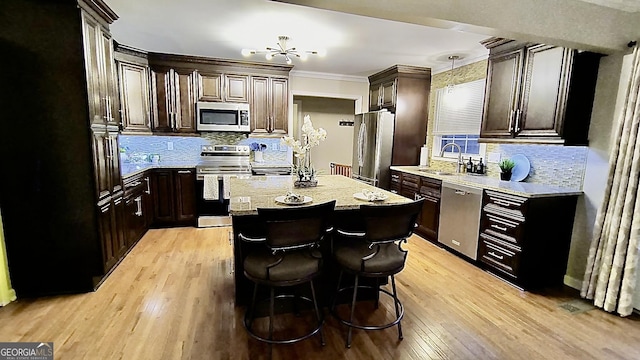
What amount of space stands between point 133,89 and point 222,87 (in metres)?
1.21

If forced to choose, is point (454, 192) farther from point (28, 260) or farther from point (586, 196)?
point (28, 260)

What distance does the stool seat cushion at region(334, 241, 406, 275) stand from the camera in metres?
2.01

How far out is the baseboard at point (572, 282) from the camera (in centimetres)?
287

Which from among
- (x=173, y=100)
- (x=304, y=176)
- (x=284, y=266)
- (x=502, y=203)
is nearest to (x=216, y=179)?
(x=173, y=100)

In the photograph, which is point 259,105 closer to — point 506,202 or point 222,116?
point 222,116

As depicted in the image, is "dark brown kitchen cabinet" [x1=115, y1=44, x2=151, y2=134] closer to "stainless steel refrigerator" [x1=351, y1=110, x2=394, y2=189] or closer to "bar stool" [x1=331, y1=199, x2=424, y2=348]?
"stainless steel refrigerator" [x1=351, y1=110, x2=394, y2=189]

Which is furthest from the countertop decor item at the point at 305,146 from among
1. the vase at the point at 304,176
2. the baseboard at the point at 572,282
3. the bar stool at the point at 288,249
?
the baseboard at the point at 572,282

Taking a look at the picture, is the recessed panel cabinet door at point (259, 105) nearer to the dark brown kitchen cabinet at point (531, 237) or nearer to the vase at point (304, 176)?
the vase at point (304, 176)

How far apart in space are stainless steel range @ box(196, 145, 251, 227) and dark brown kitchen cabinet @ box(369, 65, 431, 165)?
2493mm

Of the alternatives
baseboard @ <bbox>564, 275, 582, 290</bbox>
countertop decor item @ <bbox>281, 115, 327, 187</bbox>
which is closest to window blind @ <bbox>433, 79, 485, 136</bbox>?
baseboard @ <bbox>564, 275, 582, 290</bbox>

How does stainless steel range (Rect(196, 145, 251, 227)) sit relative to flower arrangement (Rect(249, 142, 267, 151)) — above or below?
below

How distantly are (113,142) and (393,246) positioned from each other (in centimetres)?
285

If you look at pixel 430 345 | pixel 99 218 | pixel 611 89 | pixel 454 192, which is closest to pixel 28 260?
pixel 99 218

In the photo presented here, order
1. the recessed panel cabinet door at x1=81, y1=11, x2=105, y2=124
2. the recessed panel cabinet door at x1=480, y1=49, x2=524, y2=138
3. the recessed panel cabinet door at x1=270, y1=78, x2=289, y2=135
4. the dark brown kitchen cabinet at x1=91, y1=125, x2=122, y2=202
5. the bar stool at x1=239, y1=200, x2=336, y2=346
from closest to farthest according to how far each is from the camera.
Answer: the bar stool at x1=239, y1=200, x2=336, y2=346 < the recessed panel cabinet door at x1=81, y1=11, x2=105, y2=124 < the dark brown kitchen cabinet at x1=91, y1=125, x2=122, y2=202 < the recessed panel cabinet door at x1=480, y1=49, x2=524, y2=138 < the recessed panel cabinet door at x1=270, y1=78, x2=289, y2=135
